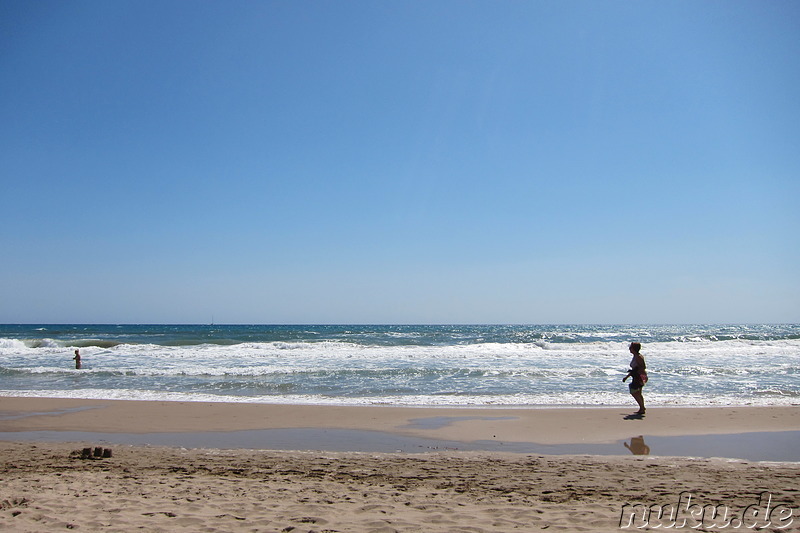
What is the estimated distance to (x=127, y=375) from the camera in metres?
18.9

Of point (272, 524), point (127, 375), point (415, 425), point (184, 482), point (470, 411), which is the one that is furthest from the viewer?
point (127, 375)

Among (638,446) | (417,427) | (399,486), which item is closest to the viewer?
(399,486)

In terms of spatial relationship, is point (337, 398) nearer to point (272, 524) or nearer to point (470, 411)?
point (470, 411)

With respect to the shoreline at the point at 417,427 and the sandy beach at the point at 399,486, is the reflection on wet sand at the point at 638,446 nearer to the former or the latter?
the shoreline at the point at 417,427

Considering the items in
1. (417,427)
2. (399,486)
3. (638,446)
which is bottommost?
(417,427)

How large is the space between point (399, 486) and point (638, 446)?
15.4 ft

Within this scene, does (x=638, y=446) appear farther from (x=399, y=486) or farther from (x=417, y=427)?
(x=399, y=486)

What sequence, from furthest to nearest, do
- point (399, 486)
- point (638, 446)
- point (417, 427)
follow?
point (417, 427), point (638, 446), point (399, 486)

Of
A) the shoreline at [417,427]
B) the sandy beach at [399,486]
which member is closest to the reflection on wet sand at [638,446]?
the shoreline at [417,427]

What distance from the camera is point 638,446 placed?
8203 mm

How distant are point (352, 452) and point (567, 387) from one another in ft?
32.0

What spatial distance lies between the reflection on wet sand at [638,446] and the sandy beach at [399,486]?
22cm

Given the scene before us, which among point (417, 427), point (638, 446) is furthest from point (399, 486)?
point (638, 446)

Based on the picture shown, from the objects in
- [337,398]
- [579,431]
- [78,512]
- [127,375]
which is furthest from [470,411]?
[127,375]
